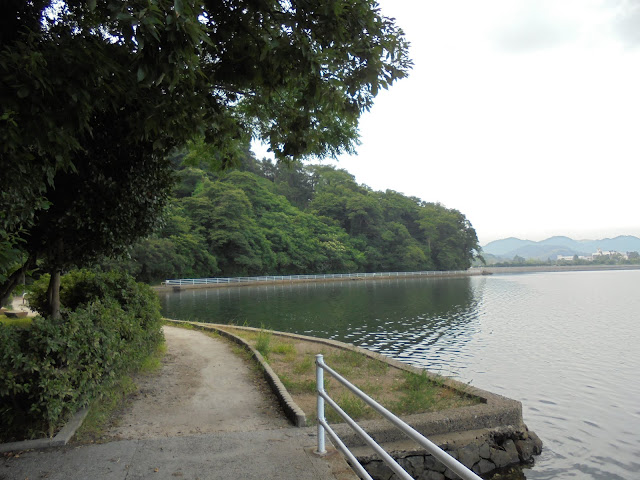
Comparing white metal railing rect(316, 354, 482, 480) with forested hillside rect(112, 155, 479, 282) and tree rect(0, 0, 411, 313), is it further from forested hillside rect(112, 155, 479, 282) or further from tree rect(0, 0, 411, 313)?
forested hillside rect(112, 155, 479, 282)

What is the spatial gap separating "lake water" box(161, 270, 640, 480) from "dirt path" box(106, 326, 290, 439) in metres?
3.69

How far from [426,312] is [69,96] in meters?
21.5

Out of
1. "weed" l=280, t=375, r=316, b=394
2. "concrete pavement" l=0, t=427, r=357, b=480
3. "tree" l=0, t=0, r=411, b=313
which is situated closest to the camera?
"tree" l=0, t=0, r=411, b=313

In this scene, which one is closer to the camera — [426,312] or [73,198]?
[73,198]

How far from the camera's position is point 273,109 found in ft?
19.9

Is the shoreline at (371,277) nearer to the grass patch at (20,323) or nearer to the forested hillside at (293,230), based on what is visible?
the forested hillside at (293,230)

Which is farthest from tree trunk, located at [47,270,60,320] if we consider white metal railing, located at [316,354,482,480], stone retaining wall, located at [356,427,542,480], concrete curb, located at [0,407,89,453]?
stone retaining wall, located at [356,427,542,480]


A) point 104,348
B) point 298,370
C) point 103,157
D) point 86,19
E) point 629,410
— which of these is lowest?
point 629,410

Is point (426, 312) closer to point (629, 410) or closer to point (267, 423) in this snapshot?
point (629, 410)

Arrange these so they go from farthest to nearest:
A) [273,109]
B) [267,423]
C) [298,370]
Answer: [298,370]
[273,109]
[267,423]

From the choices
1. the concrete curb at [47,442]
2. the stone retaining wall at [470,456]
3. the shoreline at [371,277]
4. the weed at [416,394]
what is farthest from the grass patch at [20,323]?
the shoreline at [371,277]

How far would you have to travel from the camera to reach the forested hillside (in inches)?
1764

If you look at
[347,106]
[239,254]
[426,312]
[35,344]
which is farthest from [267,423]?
[239,254]

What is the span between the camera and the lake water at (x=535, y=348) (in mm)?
6871
